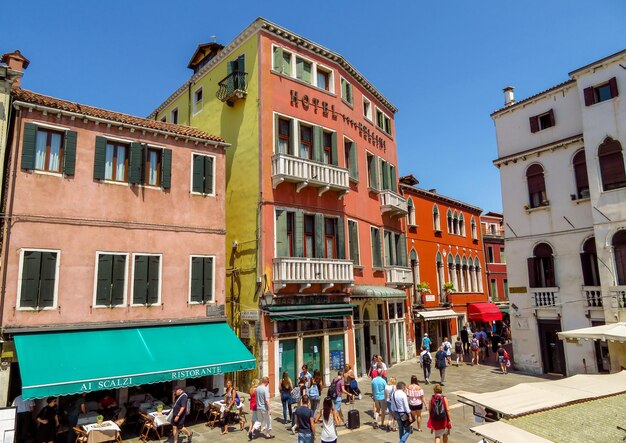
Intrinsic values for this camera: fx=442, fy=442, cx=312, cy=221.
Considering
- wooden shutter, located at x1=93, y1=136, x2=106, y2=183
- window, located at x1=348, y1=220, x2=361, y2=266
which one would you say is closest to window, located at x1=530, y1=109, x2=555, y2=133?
window, located at x1=348, y1=220, x2=361, y2=266

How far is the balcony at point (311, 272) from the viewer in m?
17.8

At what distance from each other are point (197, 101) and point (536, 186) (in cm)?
1829

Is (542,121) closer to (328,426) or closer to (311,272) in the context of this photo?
(311,272)

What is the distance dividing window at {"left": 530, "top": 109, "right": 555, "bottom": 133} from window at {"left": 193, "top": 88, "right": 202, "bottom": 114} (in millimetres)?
17407

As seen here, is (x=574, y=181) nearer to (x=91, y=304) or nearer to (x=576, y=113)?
(x=576, y=113)

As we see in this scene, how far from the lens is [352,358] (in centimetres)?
2053

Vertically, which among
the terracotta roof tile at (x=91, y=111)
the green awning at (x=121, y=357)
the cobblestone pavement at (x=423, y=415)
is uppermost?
the terracotta roof tile at (x=91, y=111)

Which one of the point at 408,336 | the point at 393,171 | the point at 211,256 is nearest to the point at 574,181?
the point at 393,171

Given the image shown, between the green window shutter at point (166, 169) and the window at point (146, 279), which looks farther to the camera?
the green window shutter at point (166, 169)

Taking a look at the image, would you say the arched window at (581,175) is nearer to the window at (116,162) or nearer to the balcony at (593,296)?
the balcony at (593,296)

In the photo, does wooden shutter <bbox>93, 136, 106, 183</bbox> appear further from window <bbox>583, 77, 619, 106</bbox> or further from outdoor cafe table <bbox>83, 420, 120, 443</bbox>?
window <bbox>583, 77, 619, 106</bbox>

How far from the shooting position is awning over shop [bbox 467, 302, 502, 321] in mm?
33656

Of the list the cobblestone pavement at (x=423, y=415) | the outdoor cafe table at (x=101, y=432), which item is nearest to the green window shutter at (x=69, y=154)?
the outdoor cafe table at (x=101, y=432)

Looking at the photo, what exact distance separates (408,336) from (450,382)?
24.4 feet
